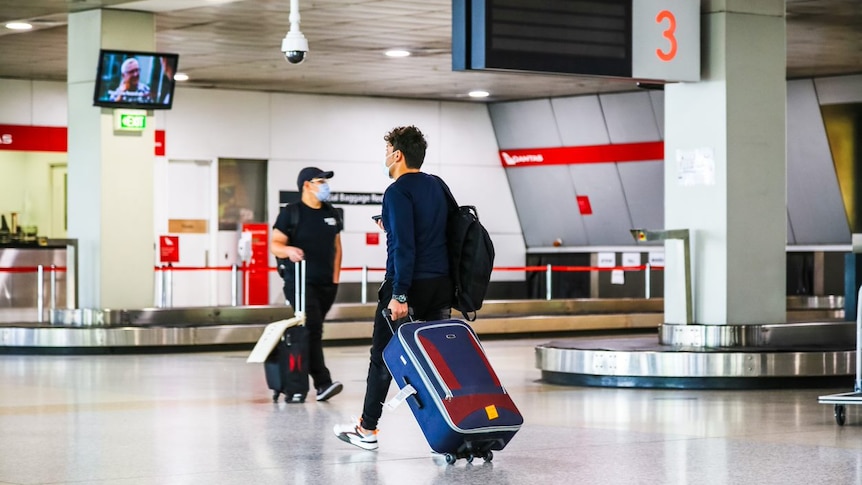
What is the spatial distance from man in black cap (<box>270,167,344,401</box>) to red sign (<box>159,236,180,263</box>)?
974 cm

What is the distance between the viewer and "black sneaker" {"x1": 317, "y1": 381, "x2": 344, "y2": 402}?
33.8 ft

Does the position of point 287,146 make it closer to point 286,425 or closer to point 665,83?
point 665,83

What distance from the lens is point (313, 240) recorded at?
1023cm

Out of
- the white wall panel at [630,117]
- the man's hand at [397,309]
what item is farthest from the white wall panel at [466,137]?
the man's hand at [397,309]

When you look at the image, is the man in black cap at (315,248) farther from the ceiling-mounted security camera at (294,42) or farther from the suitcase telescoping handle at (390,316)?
the suitcase telescoping handle at (390,316)

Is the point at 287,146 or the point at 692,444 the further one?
the point at 287,146

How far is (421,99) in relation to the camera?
2806 cm

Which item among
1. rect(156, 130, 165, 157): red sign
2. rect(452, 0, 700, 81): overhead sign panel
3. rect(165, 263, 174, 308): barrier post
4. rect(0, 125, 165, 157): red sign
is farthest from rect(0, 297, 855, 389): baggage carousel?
rect(156, 130, 165, 157): red sign

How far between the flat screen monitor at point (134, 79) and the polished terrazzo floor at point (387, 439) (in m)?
4.75

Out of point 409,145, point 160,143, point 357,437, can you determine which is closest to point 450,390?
point 357,437

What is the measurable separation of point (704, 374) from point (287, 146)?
1600 cm

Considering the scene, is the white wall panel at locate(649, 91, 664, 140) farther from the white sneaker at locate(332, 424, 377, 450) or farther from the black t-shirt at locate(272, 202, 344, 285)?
the white sneaker at locate(332, 424, 377, 450)

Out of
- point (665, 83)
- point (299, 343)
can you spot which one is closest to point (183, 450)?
point (299, 343)

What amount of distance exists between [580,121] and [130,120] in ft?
43.5
